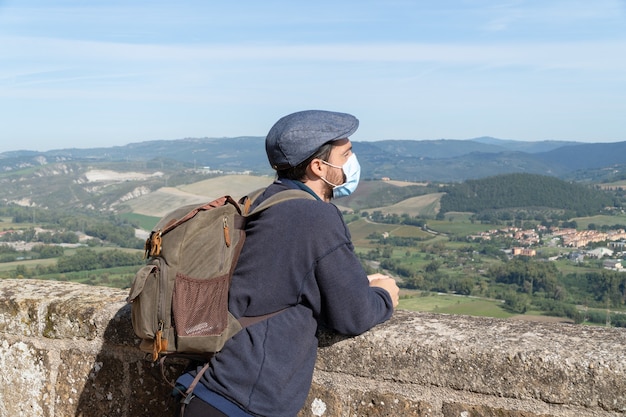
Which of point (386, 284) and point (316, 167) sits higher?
point (316, 167)

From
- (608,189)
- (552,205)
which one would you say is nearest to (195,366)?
(552,205)

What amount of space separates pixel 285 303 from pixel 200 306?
0.85 feet

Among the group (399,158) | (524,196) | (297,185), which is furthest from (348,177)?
(399,158)

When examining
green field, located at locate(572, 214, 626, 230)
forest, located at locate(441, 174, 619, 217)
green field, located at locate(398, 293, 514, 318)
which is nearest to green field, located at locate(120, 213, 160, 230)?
forest, located at locate(441, 174, 619, 217)

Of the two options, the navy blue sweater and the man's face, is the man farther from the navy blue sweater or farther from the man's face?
the man's face

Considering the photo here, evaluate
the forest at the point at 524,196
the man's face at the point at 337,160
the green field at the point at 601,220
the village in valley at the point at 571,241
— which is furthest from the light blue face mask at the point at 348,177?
the forest at the point at 524,196

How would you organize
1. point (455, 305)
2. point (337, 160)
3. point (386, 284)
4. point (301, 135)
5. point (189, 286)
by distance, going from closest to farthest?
1. point (189, 286)
2. point (301, 135)
3. point (337, 160)
4. point (386, 284)
5. point (455, 305)

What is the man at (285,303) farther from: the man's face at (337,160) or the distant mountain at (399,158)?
the distant mountain at (399,158)

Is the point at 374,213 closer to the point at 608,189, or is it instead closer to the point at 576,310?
the point at 608,189

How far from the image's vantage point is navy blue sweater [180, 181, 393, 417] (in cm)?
199

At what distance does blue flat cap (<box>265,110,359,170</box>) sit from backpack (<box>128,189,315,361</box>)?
16cm

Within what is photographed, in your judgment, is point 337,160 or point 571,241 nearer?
point 337,160

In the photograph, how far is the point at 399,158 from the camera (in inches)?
5792

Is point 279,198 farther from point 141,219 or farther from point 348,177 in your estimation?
point 141,219
